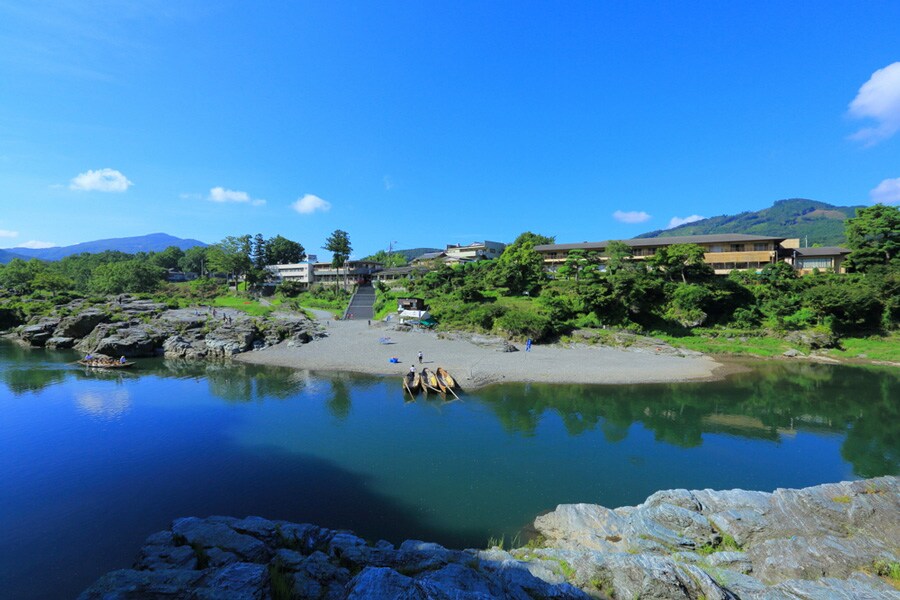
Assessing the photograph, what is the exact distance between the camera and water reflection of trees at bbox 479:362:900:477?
21.0 meters

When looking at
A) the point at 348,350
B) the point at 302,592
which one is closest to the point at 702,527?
the point at 302,592

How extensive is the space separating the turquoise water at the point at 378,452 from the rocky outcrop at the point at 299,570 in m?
3.22

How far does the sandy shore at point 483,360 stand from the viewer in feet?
103

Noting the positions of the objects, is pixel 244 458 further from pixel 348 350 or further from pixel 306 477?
pixel 348 350

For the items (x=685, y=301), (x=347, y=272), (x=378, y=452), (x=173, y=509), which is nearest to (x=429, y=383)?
(x=378, y=452)

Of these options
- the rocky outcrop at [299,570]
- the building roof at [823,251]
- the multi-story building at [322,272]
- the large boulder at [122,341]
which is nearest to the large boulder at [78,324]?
the large boulder at [122,341]

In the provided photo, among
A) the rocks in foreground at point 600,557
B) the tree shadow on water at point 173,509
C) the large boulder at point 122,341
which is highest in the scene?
the large boulder at point 122,341

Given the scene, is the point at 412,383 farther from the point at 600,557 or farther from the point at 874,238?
the point at 874,238

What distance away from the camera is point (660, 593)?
741 centimetres

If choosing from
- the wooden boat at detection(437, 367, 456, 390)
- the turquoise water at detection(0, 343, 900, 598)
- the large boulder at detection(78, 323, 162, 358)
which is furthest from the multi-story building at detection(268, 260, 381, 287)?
the wooden boat at detection(437, 367, 456, 390)

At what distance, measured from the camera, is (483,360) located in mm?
35969

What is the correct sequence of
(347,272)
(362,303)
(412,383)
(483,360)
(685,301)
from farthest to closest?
1. (347,272)
2. (362,303)
3. (685,301)
4. (483,360)
5. (412,383)

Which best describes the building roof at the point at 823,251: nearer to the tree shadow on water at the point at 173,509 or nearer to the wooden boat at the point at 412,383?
the wooden boat at the point at 412,383

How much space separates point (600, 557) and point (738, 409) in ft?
75.2
